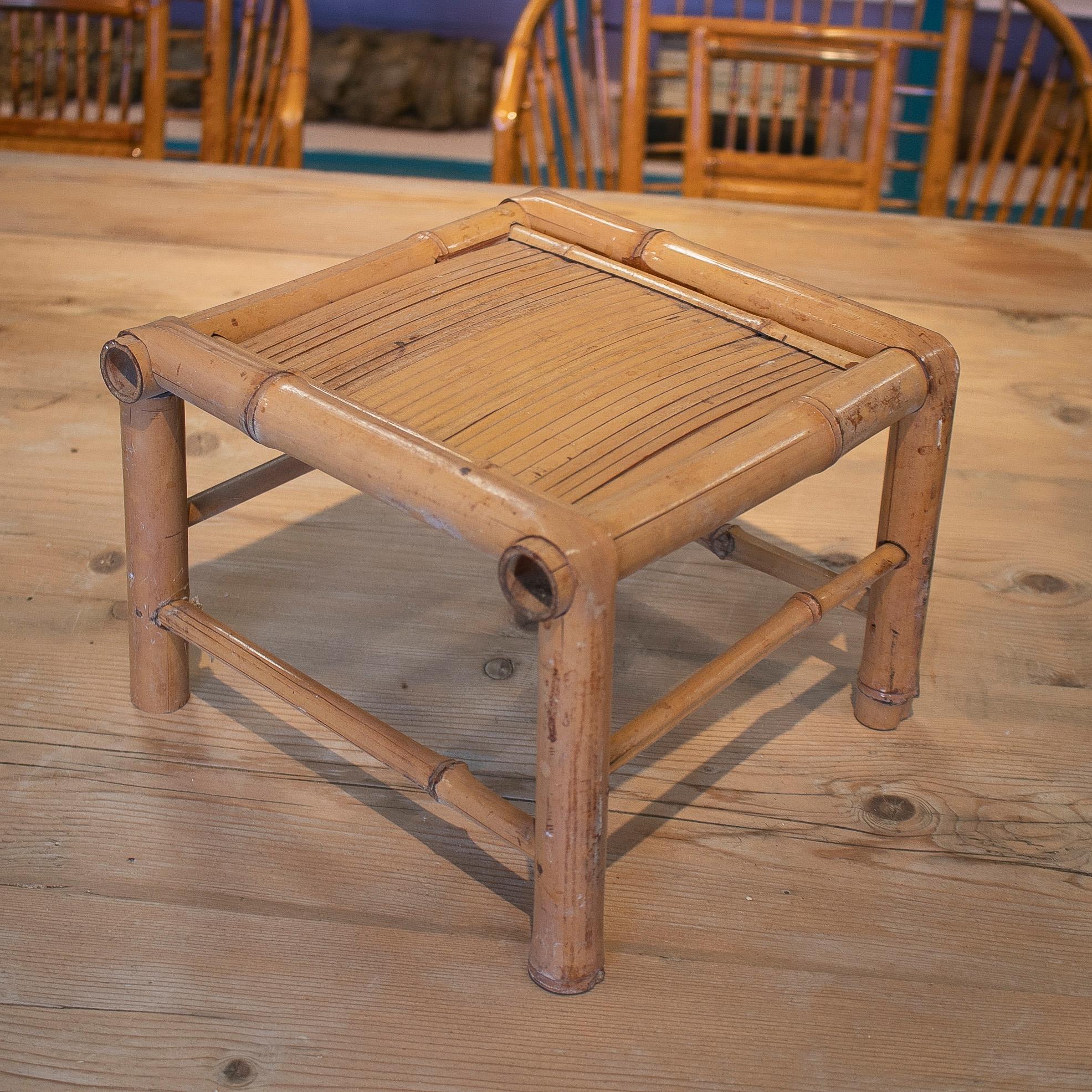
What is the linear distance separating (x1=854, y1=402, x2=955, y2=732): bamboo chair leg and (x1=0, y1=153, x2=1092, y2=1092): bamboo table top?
0.03 m

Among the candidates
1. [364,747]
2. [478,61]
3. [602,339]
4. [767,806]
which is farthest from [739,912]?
[478,61]

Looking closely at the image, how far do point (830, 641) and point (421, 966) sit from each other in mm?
458

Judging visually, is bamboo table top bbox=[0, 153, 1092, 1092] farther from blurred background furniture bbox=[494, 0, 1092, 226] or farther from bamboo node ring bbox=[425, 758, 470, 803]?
blurred background furniture bbox=[494, 0, 1092, 226]

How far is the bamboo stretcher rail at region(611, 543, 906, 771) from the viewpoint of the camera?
0.72 metres

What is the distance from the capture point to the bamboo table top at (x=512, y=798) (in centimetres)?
69

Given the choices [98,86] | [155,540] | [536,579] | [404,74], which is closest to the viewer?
[536,579]

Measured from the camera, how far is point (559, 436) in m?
0.71

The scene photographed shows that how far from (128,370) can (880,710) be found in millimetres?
564

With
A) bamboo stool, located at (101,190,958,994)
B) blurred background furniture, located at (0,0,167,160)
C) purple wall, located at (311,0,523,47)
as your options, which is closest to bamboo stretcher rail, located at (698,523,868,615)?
bamboo stool, located at (101,190,958,994)

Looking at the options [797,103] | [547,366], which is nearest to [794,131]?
[797,103]

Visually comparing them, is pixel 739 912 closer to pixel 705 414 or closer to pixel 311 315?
pixel 705 414

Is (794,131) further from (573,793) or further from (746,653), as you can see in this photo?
(573,793)

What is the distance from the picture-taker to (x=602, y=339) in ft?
2.66

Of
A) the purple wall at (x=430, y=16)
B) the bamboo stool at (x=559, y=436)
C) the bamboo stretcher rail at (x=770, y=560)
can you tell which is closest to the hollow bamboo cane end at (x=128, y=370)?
the bamboo stool at (x=559, y=436)
